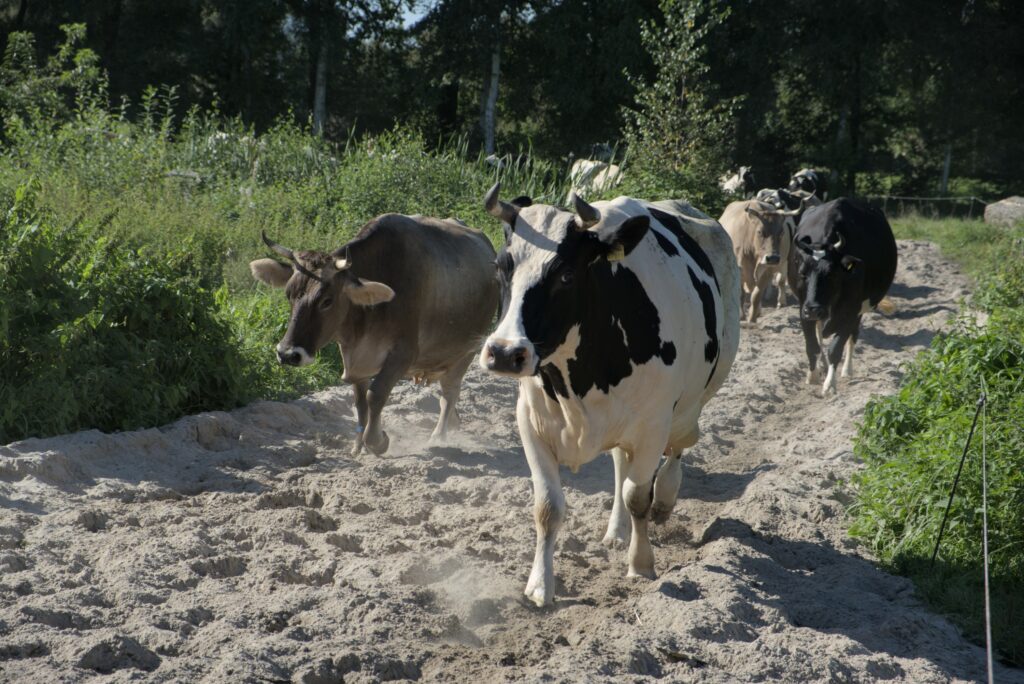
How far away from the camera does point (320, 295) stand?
7891mm

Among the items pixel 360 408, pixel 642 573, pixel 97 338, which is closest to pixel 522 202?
pixel 642 573

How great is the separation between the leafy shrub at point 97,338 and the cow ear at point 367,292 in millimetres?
1440

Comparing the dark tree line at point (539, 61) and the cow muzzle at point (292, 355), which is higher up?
the dark tree line at point (539, 61)

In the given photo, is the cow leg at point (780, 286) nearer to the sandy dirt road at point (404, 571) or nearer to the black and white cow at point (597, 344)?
the sandy dirt road at point (404, 571)

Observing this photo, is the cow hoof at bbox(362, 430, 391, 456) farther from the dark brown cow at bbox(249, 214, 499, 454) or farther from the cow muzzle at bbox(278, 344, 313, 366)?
the cow muzzle at bbox(278, 344, 313, 366)

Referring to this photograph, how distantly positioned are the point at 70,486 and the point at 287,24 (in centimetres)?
3144

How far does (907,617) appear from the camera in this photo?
5371mm

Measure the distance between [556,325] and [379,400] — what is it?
3.20m

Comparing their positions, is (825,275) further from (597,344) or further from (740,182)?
(740,182)

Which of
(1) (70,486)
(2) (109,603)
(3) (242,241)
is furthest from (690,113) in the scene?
(2) (109,603)

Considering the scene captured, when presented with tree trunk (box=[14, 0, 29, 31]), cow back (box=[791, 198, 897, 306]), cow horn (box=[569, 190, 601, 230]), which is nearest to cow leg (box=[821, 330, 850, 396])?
cow back (box=[791, 198, 897, 306])

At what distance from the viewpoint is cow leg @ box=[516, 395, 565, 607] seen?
212 inches

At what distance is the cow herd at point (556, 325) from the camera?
5188 mm

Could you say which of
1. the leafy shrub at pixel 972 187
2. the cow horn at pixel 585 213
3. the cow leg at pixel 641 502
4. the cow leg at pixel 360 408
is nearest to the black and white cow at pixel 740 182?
the cow leg at pixel 360 408
